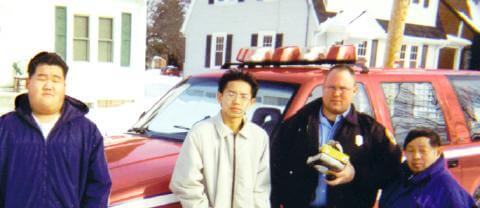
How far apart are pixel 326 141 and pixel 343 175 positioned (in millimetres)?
274

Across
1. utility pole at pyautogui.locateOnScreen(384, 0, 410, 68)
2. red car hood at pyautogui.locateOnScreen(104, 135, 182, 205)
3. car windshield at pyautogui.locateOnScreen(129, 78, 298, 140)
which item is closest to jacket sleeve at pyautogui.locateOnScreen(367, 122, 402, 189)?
car windshield at pyautogui.locateOnScreen(129, 78, 298, 140)

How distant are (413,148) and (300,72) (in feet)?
3.74

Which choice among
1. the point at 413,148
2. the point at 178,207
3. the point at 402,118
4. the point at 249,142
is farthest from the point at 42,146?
the point at 402,118

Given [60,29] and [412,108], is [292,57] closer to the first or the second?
[412,108]

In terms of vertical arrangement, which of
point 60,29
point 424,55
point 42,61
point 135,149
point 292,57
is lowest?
point 135,149

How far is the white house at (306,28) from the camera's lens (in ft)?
61.5

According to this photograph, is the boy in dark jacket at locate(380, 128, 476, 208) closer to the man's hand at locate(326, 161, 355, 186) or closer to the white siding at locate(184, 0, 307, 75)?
the man's hand at locate(326, 161, 355, 186)

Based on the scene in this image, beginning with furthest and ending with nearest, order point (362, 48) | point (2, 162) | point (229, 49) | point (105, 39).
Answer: point (229, 49), point (362, 48), point (105, 39), point (2, 162)

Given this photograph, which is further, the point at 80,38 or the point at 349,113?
the point at 80,38

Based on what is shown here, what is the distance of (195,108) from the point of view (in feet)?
12.2

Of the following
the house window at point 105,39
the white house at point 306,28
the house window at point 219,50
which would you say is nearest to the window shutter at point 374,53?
the white house at point 306,28

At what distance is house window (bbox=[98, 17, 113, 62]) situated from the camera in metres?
13.2

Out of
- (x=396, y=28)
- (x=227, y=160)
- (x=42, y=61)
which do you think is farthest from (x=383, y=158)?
(x=396, y=28)

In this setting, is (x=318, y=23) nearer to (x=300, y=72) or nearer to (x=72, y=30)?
(x=72, y=30)
